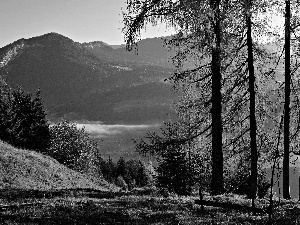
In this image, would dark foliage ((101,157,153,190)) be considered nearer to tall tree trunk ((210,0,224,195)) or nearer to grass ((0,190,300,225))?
tall tree trunk ((210,0,224,195))

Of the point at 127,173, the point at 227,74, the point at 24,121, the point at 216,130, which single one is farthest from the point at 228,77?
the point at 127,173

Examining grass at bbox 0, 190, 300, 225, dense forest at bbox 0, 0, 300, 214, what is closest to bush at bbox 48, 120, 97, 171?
dense forest at bbox 0, 0, 300, 214

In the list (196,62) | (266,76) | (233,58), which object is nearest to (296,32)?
(266,76)

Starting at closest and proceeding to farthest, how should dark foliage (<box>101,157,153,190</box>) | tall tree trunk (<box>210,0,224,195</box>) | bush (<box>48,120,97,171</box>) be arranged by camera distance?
tall tree trunk (<box>210,0,224,195</box>), bush (<box>48,120,97,171</box>), dark foliage (<box>101,157,153,190</box>)

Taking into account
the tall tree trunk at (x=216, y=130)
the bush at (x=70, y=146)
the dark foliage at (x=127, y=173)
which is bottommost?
the dark foliage at (x=127, y=173)

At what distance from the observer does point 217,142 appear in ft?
51.6

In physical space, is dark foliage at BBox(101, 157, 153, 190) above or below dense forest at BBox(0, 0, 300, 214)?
below

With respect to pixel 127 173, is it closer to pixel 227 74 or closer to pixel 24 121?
pixel 24 121

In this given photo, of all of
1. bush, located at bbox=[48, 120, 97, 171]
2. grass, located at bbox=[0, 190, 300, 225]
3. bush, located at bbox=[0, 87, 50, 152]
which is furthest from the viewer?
bush, located at bbox=[48, 120, 97, 171]

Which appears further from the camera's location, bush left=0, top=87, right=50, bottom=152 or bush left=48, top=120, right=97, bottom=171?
bush left=48, top=120, right=97, bottom=171

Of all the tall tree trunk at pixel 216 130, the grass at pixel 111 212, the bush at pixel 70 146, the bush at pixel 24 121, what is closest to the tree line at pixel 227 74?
the tall tree trunk at pixel 216 130

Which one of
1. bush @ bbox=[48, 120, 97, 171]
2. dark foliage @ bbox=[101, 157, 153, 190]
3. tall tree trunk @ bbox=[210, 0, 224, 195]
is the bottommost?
dark foliage @ bbox=[101, 157, 153, 190]

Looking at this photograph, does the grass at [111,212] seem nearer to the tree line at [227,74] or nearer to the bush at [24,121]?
the tree line at [227,74]

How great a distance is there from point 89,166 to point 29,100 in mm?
29141
